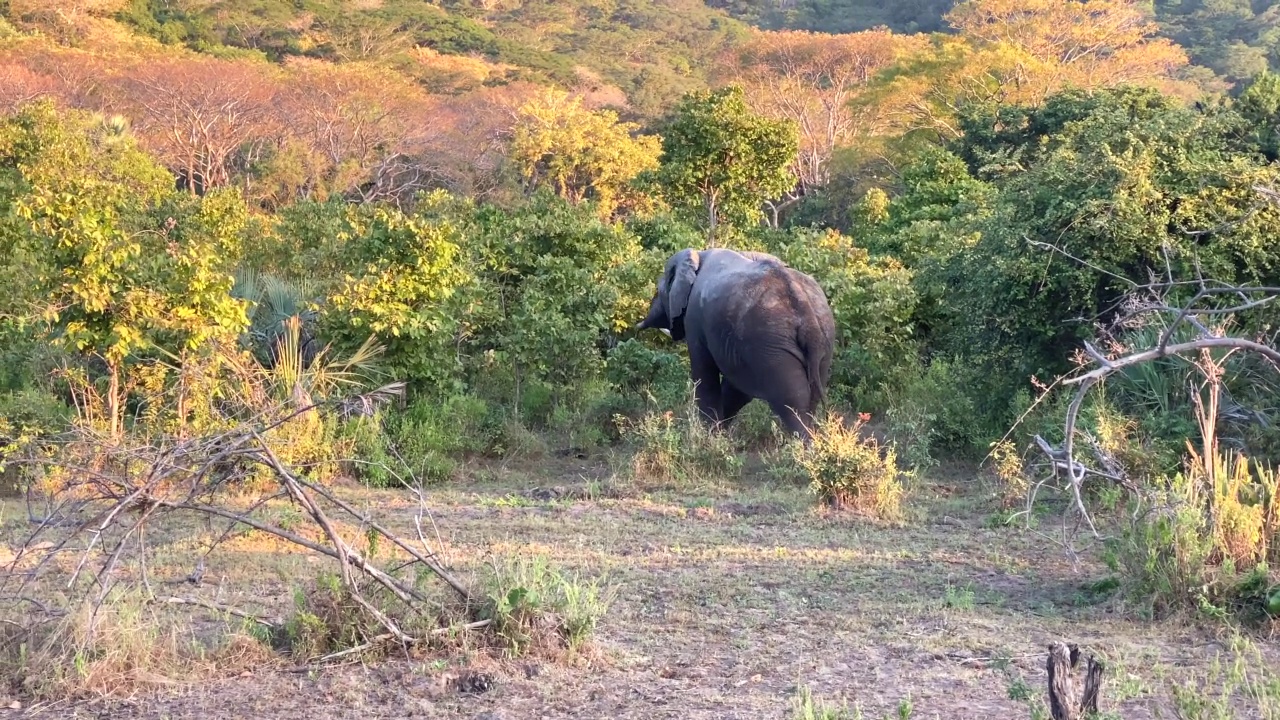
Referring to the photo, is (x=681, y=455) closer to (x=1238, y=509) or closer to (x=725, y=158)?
(x=1238, y=509)

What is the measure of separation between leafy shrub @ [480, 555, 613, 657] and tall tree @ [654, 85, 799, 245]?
10334mm

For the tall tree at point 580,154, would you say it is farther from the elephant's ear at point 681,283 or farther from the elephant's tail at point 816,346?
the elephant's tail at point 816,346

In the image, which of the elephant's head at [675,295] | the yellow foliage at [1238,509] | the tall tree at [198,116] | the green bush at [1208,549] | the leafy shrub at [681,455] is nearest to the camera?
the green bush at [1208,549]

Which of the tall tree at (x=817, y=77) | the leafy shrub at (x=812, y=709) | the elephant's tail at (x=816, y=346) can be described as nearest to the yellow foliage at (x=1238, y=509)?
the leafy shrub at (x=812, y=709)

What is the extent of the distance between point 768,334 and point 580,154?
2354 cm

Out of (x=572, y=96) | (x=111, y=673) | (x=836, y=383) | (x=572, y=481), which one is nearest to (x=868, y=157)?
(x=572, y=96)

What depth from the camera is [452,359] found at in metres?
11.1

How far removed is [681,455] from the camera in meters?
9.79

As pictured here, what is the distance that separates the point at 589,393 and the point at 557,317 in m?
0.69

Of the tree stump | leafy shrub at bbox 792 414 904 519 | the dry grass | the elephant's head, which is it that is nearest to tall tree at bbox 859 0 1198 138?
the elephant's head

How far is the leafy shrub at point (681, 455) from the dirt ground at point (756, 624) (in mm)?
788

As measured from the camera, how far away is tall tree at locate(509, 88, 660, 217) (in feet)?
108

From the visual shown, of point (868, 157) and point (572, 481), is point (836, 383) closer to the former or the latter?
point (572, 481)

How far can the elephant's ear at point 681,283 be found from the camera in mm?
11570
